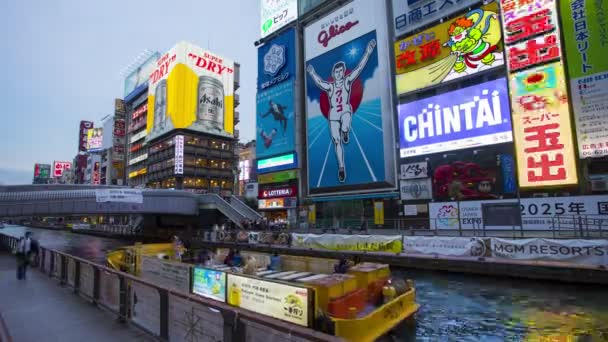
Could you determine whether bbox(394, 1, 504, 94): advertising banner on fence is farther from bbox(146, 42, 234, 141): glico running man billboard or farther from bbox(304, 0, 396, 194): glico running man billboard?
bbox(146, 42, 234, 141): glico running man billboard

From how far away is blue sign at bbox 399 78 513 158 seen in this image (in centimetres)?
2998

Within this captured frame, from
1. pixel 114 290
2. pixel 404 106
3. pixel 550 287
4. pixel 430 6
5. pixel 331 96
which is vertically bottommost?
pixel 550 287

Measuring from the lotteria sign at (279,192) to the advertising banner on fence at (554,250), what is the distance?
35.1m

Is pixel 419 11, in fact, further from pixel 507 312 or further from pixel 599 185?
pixel 507 312

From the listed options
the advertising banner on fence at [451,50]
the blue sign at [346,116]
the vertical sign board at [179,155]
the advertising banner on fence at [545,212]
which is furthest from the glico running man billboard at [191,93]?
the advertising banner on fence at [545,212]

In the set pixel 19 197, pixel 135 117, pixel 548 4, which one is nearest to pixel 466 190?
pixel 548 4

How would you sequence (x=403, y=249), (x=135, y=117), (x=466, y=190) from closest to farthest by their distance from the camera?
1. (x=403, y=249)
2. (x=466, y=190)
3. (x=135, y=117)

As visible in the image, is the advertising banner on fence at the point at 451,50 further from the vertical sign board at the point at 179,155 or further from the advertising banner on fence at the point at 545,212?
the vertical sign board at the point at 179,155

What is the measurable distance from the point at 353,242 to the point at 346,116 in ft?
78.2

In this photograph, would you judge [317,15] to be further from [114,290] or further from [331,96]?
[114,290]

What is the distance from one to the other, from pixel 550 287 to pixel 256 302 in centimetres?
1356

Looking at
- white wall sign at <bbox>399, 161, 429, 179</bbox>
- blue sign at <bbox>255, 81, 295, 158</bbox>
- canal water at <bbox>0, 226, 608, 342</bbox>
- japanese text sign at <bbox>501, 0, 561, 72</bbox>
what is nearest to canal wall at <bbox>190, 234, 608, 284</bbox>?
canal water at <bbox>0, 226, 608, 342</bbox>

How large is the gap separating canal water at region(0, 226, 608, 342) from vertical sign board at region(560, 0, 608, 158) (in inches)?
615

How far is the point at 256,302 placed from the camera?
859 cm
